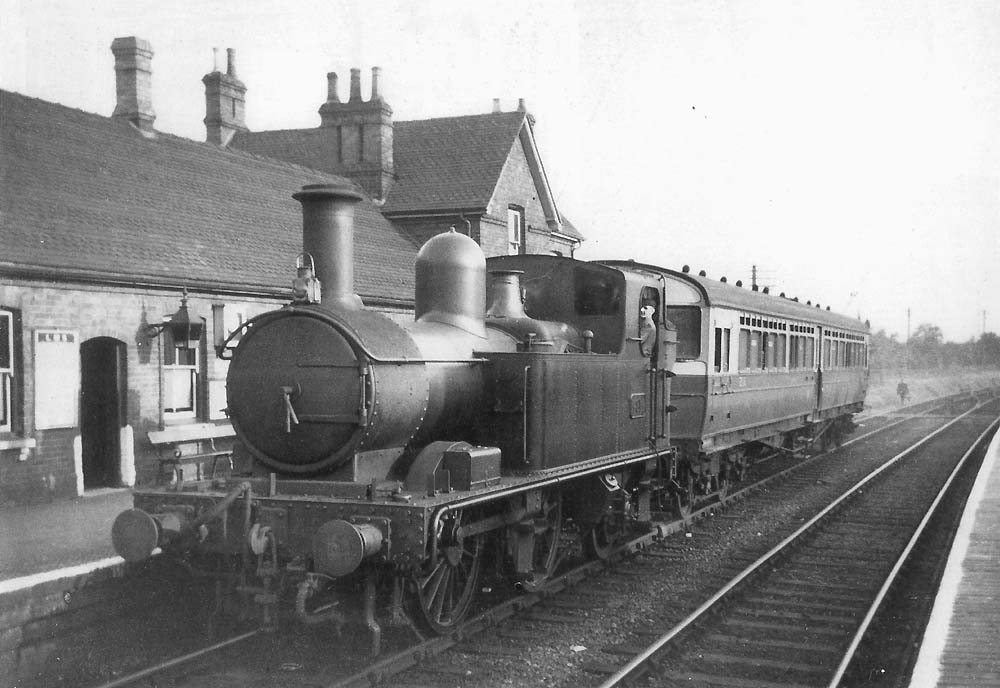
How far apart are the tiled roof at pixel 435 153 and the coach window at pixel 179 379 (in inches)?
384

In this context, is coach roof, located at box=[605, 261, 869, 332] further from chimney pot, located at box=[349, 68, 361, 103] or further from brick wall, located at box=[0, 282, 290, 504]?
chimney pot, located at box=[349, 68, 361, 103]

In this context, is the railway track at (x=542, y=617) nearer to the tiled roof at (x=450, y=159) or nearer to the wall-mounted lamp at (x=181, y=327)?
the wall-mounted lamp at (x=181, y=327)

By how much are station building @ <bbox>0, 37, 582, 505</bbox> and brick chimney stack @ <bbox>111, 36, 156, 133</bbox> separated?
→ 3 cm

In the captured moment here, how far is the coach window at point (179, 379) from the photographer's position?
1250 centimetres

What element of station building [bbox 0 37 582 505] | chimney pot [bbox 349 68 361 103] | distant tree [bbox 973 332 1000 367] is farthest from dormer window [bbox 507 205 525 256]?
distant tree [bbox 973 332 1000 367]

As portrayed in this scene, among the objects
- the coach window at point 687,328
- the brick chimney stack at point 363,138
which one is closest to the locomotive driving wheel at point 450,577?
the coach window at point 687,328

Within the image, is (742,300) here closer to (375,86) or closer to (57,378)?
(57,378)

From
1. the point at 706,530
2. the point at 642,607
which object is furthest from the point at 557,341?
the point at 706,530

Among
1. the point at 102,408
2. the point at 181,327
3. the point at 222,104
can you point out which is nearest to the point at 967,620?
the point at 181,327

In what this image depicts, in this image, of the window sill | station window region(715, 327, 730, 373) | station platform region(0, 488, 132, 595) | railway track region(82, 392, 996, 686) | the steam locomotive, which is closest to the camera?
the steam locomotive

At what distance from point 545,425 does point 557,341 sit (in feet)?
4.06

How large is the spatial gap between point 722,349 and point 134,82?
11.5 m

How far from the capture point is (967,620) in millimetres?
6832

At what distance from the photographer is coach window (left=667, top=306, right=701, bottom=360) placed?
12461mm
